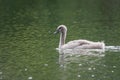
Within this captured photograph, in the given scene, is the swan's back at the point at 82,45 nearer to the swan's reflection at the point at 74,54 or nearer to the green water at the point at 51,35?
the swan's reflection at the point at 74,54

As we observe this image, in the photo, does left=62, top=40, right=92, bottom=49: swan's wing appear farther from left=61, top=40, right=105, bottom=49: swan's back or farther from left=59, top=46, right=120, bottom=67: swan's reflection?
left=59, top=46, right=120, bottom=67: swan's reflection

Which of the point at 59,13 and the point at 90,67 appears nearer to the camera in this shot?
the point at 90,67

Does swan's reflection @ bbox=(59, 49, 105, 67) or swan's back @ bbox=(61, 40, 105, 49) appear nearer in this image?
swan's reflection @ bbox=(59, 49, 105, 67)

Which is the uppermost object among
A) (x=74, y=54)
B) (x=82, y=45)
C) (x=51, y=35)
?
(x=51, y=35)

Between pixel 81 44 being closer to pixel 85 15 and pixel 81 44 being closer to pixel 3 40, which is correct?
pixel 3 40

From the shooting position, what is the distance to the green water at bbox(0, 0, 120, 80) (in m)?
21.8

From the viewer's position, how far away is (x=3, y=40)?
96.2ft

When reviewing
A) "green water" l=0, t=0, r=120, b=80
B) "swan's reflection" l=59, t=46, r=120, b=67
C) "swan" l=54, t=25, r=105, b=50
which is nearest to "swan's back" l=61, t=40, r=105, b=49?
"swan" l=54, t=25, r=105, b=50

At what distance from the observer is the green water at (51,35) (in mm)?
21766

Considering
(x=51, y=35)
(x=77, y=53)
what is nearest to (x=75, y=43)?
(x=77, y=53)

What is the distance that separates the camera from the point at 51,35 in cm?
3098

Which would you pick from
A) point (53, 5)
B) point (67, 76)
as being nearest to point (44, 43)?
point (67, 76)

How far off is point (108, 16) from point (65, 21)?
135 inches

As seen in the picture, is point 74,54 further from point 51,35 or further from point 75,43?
point 51,35
